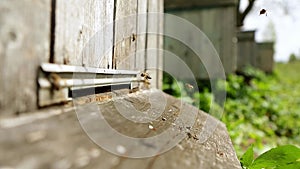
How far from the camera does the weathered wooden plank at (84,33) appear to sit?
0.98m

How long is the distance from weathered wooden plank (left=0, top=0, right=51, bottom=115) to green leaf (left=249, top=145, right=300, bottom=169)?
1338 millimetres

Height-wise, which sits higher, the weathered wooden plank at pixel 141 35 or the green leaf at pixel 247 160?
the weathered wooden plank at pixel 141 35

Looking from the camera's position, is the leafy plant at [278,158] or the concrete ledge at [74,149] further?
the leafy plant at [278,158]

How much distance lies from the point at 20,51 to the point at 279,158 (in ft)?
4.93

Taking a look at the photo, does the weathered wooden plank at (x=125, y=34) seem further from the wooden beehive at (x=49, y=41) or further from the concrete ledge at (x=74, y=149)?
the concrete ledge at (x=74, y=149)

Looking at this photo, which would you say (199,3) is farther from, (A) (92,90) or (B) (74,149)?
(B) (74,149)

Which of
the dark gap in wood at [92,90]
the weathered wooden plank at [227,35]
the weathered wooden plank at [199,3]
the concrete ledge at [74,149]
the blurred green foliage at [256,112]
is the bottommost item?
the blurred green foliage at [256,112]

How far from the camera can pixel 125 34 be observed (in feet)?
6.18

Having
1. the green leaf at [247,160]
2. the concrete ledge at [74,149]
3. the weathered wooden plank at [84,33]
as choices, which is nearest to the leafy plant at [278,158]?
the green leaf at [247,160]

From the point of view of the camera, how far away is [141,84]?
223 cm

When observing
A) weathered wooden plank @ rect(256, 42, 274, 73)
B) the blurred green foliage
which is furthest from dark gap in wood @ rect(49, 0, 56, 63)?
weathered wooden plank @ rect(256, 42, 274, 73)

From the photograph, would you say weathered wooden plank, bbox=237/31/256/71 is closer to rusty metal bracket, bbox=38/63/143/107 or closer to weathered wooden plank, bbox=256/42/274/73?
weathered wooden plank, bbox=256/42/274/73

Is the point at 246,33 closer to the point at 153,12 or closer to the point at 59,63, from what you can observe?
the point at 153,12

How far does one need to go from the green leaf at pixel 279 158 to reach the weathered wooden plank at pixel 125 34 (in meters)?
1.01
